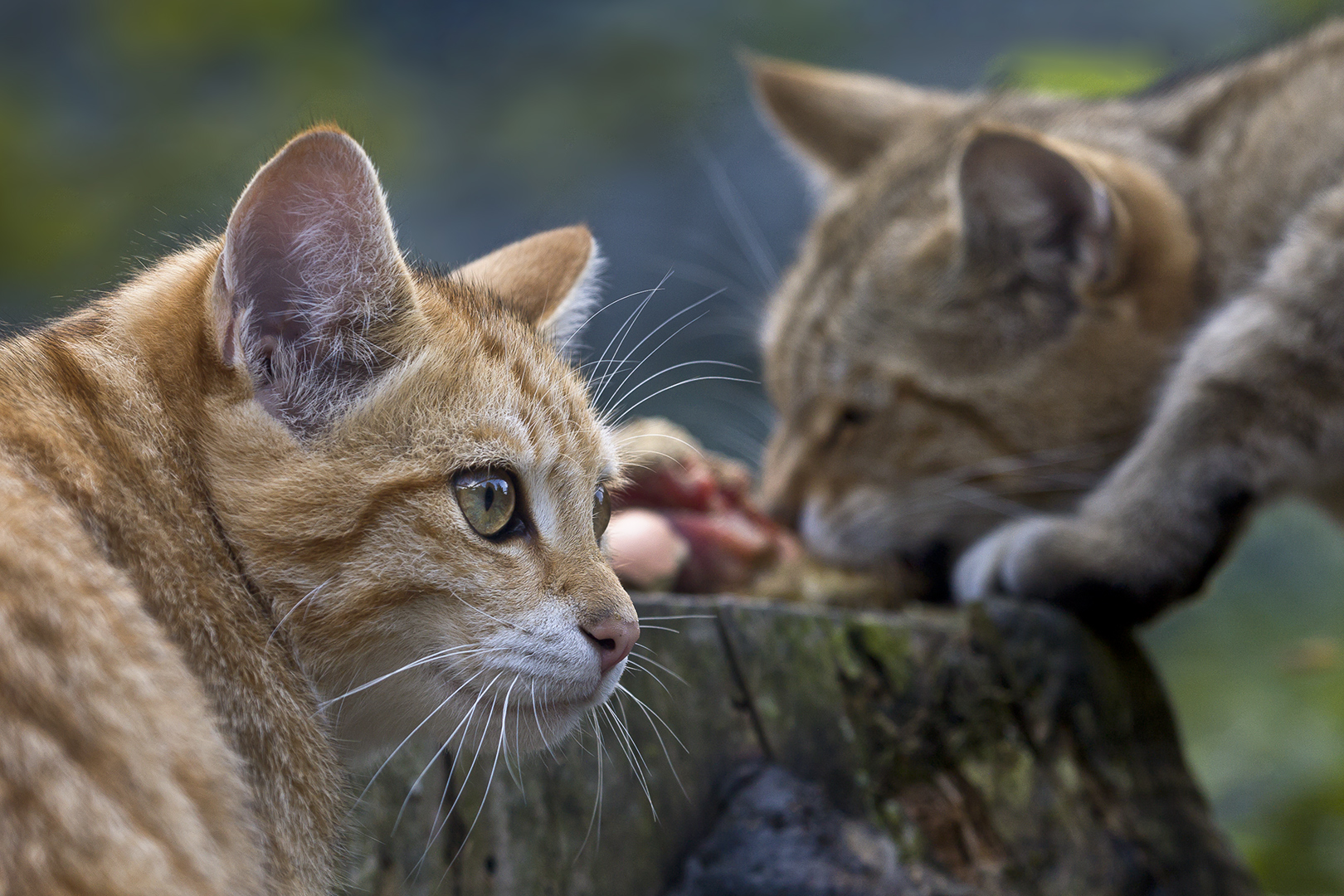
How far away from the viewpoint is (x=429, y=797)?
1398mm

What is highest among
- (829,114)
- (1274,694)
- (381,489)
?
(829,114)

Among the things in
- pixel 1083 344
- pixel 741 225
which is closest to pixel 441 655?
pixel 1083 344

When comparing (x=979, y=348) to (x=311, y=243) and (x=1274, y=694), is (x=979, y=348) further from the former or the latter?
(x=311, y=243)

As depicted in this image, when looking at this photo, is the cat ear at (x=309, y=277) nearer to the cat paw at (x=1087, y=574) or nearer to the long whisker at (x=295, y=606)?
the long whisker at (x=295, y=606)

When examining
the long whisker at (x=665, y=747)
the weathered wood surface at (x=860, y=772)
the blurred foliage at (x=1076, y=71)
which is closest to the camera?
the weathered wood surface at (x=860, y=772)

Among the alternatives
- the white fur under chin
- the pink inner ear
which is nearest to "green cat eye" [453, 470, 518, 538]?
the white fur under chin

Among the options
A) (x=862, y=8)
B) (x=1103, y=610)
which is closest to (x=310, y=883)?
(x=1103, y=610)

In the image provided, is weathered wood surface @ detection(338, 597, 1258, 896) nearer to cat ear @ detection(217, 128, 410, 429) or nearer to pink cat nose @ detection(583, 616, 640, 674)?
pink cat nose @ detection(583, 616, 640, 674)

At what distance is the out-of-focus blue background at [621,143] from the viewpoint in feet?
9.73

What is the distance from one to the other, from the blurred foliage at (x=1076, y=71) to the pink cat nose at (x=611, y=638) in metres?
2.52

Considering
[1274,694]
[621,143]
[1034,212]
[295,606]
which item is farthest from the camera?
[621,143]

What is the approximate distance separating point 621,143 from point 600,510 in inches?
162

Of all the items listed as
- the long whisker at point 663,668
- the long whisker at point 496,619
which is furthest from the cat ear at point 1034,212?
the long whisker at point 496,619

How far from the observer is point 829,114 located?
3305mm
